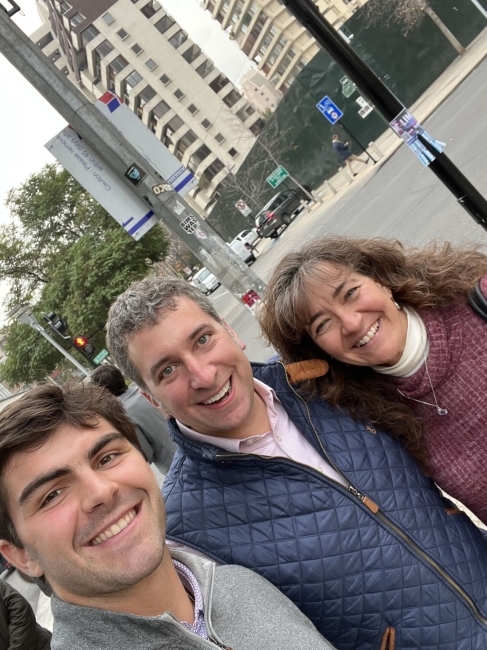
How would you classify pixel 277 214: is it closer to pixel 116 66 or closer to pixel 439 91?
pixel 439 91

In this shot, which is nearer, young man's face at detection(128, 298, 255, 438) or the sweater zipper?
the sweater zipper

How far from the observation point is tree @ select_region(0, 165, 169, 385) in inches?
1020

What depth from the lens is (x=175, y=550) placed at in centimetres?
203

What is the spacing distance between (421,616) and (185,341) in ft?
4.50

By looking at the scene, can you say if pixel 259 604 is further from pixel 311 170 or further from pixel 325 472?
pixel 311 170

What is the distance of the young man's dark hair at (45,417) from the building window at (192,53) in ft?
203

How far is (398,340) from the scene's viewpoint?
8.52 feet

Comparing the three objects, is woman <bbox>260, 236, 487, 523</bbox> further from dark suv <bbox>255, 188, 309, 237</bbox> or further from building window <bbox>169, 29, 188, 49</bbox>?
building window <bbox>169, 29, 188, 49</bbox>

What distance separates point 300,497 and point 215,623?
551mm

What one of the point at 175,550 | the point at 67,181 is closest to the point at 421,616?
the point at 175,550

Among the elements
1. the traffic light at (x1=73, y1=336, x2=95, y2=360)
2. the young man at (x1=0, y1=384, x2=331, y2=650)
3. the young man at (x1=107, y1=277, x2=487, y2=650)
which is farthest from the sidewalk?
the young man at (x1=0, y1=384, x2=331, y2=650)

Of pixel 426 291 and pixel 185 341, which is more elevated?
pixel 185 341

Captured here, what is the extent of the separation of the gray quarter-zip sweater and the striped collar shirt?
0.44m

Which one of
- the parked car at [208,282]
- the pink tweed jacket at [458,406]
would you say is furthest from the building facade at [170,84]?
the pink tweed jacket at [458,406]
